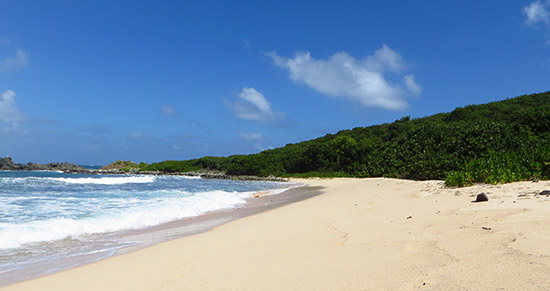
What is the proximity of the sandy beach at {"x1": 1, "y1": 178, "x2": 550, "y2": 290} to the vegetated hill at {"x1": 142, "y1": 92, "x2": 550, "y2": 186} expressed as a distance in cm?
722

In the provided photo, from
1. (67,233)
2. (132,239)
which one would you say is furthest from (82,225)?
(132,239)

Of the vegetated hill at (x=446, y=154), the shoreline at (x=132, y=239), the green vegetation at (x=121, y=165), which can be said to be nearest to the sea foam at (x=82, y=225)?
the shoreline at (x=132, y=239)

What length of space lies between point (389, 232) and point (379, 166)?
29390mm

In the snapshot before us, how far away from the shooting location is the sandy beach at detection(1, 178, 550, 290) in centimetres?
275

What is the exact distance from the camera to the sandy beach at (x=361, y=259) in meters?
2.75

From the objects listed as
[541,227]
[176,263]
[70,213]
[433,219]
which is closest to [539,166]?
[433,219]

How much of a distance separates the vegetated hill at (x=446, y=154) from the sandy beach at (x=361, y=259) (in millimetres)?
7225

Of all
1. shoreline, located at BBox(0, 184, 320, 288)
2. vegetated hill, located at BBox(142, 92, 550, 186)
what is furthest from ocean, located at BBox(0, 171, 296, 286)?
vegetated hill, located at BBox(142, 92, 550, 186)

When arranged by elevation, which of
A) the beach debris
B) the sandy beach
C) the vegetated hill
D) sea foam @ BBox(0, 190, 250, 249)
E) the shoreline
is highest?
the vegetated hill

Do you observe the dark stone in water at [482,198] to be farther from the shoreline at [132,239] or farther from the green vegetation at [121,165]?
the green vegetation at [121,165]

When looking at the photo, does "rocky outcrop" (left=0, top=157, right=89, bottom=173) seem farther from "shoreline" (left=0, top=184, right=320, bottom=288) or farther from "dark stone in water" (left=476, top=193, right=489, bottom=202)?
"dark stone in water" (left=476, top=193, right=489, bottom=202)

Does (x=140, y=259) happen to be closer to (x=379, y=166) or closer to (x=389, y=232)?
(x=389, y=232)

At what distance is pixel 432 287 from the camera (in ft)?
8.39

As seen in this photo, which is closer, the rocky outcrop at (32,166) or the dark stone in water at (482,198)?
the dark stone in water at (482,198)
